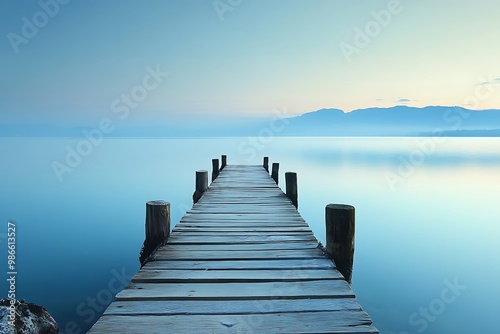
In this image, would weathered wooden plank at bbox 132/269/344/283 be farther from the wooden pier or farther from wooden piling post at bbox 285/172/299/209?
wooden piling post at bbox 285/172/299/209

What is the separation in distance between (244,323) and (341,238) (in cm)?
170

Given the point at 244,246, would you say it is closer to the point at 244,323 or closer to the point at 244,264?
the point at 244,264

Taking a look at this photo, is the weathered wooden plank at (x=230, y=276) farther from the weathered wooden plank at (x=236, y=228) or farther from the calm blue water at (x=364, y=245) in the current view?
the calm blue water at (x=364, y=245)

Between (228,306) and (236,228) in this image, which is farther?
(236,228)

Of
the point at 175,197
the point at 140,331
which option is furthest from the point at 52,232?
the point at 140,331

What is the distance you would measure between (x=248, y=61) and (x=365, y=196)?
12779 millimetres

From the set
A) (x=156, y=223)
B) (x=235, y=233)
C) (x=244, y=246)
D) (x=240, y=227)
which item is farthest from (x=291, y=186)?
(x=156, y=223)

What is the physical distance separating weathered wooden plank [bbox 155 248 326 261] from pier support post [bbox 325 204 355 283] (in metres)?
0.18

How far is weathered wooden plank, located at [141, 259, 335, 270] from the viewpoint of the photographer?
331cm

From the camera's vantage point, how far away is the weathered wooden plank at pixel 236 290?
→ 264 centimetres

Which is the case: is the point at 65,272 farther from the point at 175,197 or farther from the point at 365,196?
the point at 365,196

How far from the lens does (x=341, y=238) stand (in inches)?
141

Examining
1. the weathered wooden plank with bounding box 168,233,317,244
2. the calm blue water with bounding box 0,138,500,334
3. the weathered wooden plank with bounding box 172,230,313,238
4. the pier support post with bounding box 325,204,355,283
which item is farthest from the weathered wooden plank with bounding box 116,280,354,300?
the calm blue water with bounding box 0,138,500,334

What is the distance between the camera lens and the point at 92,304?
7.28m
